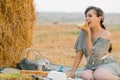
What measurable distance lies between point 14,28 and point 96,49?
2517mm

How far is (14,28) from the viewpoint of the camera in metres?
8.87

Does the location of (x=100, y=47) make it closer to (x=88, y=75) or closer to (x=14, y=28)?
(x=88, y=75)

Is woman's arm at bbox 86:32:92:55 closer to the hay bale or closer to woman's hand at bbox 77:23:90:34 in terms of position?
woman's hand at bbox 77:23:90:34

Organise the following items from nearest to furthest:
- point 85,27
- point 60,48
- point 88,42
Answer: point 85,27, point 88,42, point 60,48

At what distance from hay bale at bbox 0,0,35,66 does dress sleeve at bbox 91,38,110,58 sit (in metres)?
2.36

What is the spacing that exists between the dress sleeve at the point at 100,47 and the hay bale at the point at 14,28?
92.9 inches

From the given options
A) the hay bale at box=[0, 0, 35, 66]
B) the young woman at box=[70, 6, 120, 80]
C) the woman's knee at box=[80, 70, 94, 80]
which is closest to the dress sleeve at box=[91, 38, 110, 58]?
the young woman at box=[70, 6, 120, 80]

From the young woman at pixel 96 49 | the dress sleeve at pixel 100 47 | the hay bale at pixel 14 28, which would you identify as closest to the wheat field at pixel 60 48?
the hay bale at pixel 14 28

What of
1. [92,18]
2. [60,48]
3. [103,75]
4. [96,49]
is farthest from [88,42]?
[60,48]

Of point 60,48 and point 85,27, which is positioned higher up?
point 85,27

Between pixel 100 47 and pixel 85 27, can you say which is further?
pixel 100 47

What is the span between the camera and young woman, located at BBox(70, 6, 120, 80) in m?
6.68

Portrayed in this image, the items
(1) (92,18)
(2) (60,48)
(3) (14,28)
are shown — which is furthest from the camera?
(2) (60,48)

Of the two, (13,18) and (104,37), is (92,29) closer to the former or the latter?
(104,37)
